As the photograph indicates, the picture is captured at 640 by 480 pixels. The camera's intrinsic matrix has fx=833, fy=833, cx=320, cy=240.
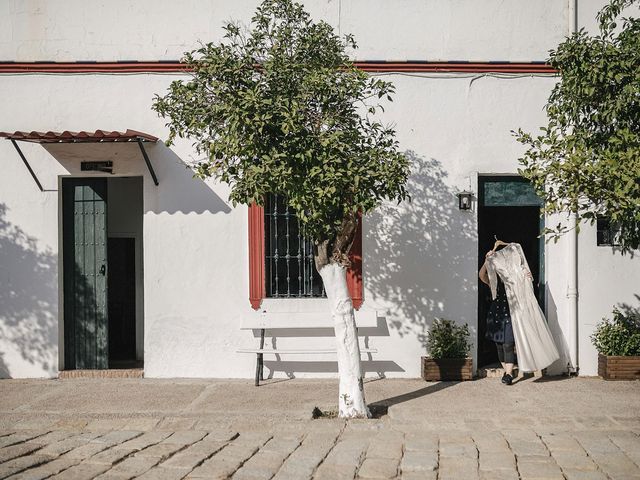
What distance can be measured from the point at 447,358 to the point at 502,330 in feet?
2.39

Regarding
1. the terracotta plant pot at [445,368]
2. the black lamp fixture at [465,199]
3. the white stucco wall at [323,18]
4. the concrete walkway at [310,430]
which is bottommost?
the concrete walkway at [310,430]

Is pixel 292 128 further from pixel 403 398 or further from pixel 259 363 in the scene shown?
pixel 259 363

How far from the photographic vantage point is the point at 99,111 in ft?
33.7

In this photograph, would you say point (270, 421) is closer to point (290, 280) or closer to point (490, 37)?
point (290, 280)

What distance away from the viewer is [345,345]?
27.1ft

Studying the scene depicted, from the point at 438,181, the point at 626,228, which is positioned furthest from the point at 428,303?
the point at 626,228

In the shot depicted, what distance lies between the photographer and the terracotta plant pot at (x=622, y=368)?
9.74 meters

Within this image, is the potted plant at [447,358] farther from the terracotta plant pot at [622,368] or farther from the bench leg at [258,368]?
the bench leg at [258,368]

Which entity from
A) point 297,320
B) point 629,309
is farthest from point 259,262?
point 629,309

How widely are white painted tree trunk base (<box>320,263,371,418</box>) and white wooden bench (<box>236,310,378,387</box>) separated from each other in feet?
5.04

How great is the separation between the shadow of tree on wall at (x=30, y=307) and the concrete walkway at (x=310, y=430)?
40 cm

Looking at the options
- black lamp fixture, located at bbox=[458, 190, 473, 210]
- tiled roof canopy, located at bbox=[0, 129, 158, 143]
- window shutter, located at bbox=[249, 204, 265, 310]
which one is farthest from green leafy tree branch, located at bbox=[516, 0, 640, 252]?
tiled roof canopy, located at bbox=[0, 129, 158, 143]

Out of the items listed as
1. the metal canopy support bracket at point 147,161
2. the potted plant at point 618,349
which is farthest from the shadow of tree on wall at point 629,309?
the metal canopy support bracket at point 147,161

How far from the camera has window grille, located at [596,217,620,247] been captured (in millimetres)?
10250
